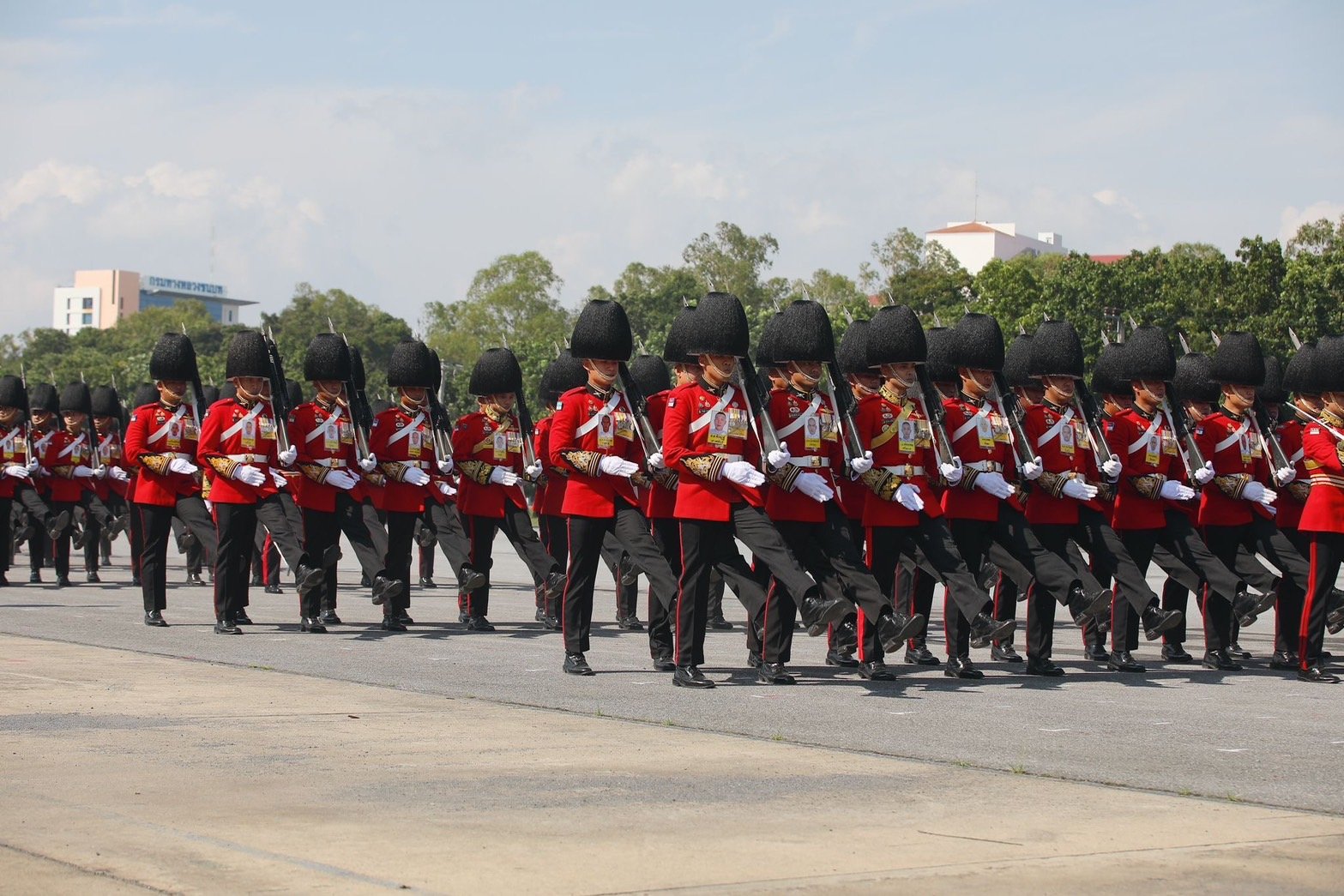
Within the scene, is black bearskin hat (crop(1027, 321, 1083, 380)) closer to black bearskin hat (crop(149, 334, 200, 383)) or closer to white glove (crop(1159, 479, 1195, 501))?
white glove (crop(1159, 479, 1195, 501))

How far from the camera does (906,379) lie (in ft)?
35.9

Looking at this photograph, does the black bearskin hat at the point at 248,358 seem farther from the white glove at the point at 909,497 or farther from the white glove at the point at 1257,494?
the white glove at the point at 1257,494

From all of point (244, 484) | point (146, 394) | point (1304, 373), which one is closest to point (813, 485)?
point (1304, 373)

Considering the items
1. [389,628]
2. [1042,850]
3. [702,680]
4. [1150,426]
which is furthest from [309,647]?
[1042,850]

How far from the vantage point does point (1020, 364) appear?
485 inches

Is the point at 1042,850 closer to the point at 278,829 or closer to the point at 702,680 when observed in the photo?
the point at 278,829

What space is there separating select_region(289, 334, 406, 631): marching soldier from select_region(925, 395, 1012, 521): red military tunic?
4.45m

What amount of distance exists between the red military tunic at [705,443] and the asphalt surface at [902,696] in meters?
1.01

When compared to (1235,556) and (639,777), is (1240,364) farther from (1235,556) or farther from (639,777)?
(639,777)

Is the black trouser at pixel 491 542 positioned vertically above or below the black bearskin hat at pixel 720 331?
below

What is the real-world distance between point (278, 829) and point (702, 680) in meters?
4.48

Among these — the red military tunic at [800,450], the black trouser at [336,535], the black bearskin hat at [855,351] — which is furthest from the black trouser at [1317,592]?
the black trouser at [336,535]

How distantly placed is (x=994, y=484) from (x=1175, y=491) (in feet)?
4.82

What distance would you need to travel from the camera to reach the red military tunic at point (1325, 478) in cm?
1108
